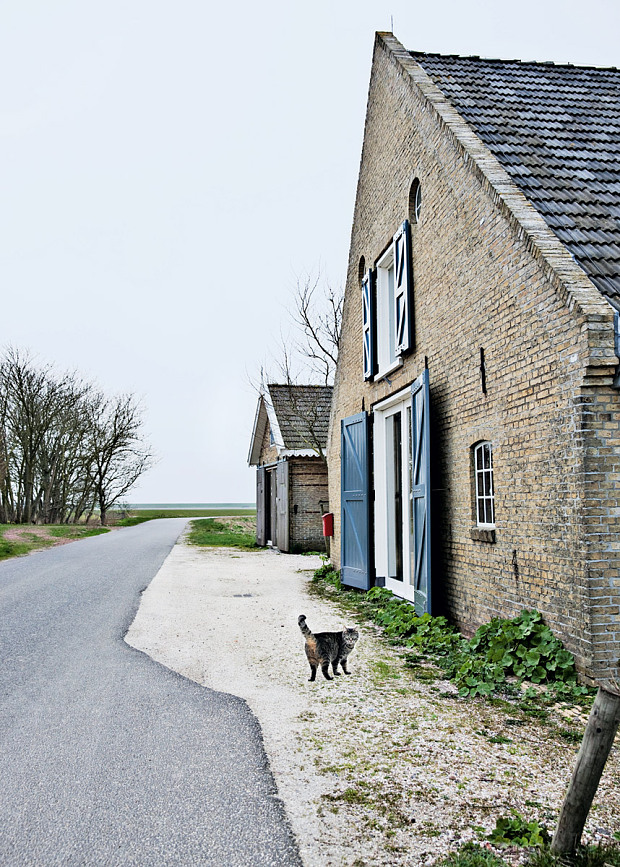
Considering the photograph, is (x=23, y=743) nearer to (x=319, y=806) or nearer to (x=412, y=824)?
(x=319, y=806)

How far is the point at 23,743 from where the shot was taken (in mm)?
4301

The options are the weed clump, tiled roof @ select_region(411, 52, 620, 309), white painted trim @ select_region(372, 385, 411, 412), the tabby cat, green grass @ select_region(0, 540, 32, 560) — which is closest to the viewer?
the weed clump

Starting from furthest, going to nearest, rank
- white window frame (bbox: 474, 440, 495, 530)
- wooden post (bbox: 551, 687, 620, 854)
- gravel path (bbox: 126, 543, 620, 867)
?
white window frame (bbox: 474, 440, 495, 530)
gravel path (bbox: 126, 543, 620, 867)
wooden post (bbox: 551, 687, 620, 854)

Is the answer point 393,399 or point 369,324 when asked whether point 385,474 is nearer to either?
point 393,399

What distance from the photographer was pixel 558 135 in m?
7.74

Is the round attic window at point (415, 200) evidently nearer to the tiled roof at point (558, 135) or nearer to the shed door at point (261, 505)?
the tiled roof at point (558, 135)

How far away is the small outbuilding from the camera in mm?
19875

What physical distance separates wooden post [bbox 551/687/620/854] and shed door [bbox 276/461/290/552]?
1700 cm

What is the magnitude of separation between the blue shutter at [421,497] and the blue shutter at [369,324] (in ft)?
7.60

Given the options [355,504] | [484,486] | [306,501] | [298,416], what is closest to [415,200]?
[484,486]

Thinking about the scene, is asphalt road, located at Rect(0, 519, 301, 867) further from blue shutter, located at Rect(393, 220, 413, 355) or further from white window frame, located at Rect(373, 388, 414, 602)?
blue shutter, located at Rect(393, 220, 413, 355)

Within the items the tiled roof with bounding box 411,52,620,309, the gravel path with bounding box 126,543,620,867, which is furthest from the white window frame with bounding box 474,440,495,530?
the tiled roof with bounding box 411,52,620,309

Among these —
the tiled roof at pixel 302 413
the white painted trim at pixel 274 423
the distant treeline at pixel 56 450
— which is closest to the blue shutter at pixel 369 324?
the tiled roof at pixel 302 413

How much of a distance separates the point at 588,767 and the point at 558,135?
7.14 m
